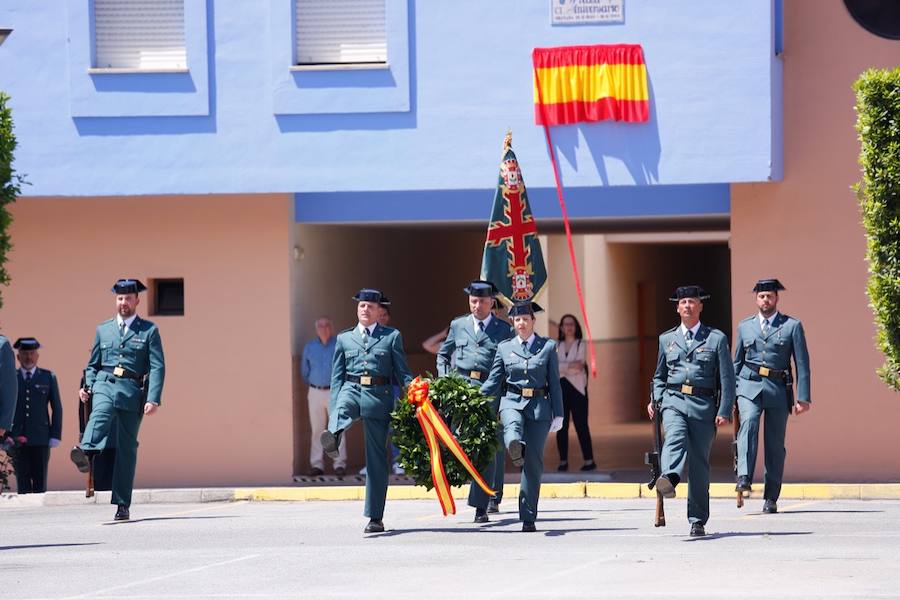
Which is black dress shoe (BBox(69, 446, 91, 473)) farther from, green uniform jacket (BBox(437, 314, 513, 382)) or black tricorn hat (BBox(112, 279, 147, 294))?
green uniform jacket (BBox(437, 314, 513, 382))

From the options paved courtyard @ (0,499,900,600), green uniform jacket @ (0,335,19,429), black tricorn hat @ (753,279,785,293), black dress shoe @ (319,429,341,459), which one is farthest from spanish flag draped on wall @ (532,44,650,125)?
green uniform jacket @ (0,335,19,429)

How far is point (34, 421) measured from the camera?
61.9 feet

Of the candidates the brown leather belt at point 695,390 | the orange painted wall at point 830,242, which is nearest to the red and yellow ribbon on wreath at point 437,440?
the brown leather belt at point 695,390

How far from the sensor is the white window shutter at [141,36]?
19.4 metres

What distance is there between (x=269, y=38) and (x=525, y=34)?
2.82 meters

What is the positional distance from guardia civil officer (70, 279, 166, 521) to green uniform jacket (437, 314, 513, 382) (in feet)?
8.36

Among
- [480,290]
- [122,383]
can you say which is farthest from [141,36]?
[480,290]

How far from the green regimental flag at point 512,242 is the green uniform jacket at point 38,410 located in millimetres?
5030

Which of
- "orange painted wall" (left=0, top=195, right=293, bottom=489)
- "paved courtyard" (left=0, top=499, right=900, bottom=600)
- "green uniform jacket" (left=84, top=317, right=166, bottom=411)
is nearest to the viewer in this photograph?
"paved courtyard" (left=0, top=499, right=900, bottom=600)

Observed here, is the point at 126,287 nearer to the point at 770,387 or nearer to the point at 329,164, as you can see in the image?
the point at 329,164

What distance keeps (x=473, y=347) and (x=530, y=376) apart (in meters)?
1.48

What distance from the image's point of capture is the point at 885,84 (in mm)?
15352

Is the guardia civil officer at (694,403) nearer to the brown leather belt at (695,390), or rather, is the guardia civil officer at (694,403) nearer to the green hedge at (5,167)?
the brown leather belt at (695,390)

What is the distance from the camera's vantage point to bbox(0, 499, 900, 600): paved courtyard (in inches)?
421
